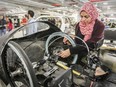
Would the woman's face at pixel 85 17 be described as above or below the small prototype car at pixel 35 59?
above

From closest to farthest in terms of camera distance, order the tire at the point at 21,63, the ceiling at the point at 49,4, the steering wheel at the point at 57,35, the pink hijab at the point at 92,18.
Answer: the tire at the point at 21,63 < the steering wheel at the point at 57,35 < the pink hijab at the point at 92,18 < the ceiling at the point at 49,4

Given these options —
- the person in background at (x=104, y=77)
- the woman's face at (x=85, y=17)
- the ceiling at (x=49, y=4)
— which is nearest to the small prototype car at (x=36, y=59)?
the person in background at (x=104, y=77)

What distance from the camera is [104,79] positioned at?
2283 millimetres

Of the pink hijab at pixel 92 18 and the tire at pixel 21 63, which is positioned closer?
the tire at pixel 21 63

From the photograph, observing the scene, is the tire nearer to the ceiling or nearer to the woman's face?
the woman's face

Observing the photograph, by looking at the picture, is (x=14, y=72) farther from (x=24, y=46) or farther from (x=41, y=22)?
(x=41, y=22)

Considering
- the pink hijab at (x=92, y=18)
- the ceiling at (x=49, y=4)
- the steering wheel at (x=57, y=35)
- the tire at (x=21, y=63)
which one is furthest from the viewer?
the ceiling at (x=49, y=4)

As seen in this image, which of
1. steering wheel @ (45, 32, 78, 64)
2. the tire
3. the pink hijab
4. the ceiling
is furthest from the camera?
the ceiling

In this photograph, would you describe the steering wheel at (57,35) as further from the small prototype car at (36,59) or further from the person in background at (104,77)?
the person in background at (104,77)

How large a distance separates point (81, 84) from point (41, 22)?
962mm

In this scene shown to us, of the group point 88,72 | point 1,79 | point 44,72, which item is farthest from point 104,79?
point 1,79

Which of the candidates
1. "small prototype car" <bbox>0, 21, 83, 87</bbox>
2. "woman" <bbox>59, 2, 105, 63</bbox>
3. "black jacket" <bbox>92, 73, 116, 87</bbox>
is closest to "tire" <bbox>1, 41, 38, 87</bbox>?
"small prototype car" <bbox>0, 21, 83, 87</bbox>

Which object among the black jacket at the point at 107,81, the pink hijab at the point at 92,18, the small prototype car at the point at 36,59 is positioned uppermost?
the pink hijab at the point at 92,18

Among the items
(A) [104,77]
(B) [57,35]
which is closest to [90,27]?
(B) [57,35]
